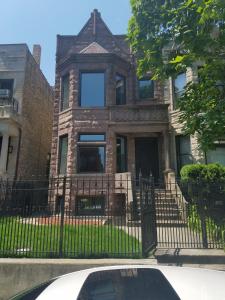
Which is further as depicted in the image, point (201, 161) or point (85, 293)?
point (201, 161)

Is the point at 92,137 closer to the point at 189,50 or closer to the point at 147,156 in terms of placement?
the point at 147,156

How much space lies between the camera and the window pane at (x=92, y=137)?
1494 centimetres

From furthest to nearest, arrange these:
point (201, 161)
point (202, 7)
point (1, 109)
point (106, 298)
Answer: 1. point (1, 109)
2. point (201, 161)
3. point (202, 7)
4. point (106, 298)

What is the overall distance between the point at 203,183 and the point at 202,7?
428cm

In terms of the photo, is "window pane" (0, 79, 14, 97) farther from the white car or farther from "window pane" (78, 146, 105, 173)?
the white car

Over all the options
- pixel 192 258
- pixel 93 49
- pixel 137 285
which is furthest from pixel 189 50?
pixel 93 49

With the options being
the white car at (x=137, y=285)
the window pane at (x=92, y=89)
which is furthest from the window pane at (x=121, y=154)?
the white car at (x=137, y=285)

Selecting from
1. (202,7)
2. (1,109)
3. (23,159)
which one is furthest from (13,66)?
(202,7)

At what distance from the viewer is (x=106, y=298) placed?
185 cm

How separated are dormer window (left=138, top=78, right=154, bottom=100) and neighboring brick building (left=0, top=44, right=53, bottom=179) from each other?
783 cm

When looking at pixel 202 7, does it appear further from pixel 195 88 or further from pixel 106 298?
pixel 106 298

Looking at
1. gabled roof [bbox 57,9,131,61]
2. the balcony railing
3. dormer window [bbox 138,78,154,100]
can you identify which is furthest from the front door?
the balcony railing

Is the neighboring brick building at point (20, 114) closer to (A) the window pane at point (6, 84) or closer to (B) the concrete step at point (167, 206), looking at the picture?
(A) the window pane at point (6, 84)

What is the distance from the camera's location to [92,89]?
15.8 metres
